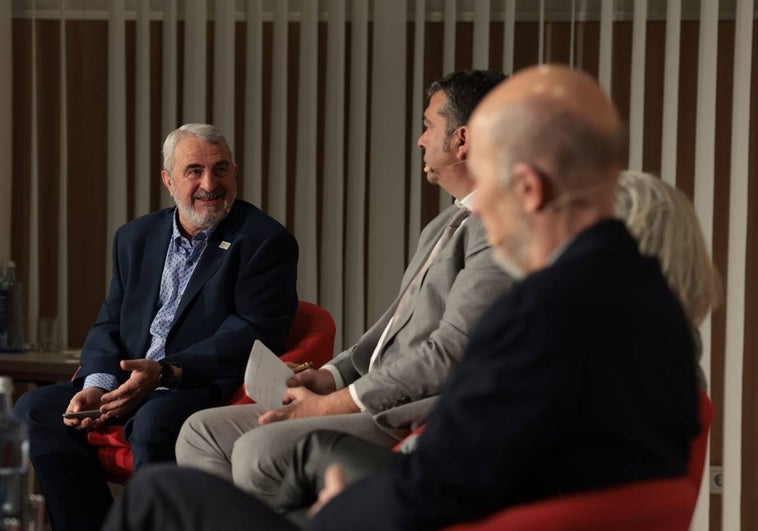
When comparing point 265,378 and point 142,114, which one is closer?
point 265,378

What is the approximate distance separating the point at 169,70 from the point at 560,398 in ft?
13.4

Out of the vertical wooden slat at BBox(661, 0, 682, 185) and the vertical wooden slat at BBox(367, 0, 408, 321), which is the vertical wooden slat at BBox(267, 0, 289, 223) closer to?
the vertical wooden slat at BBox(367, 0, 408, 321)

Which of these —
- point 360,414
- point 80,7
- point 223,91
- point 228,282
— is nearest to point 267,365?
point 360,414

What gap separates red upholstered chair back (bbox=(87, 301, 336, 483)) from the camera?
360 cm

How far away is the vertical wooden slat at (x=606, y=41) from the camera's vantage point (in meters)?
5.09

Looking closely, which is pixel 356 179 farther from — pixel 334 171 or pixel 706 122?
pixel 706 122

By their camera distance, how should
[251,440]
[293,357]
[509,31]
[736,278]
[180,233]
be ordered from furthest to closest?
[509,31] < [736,278] < [180,233] < [293,357] < [251,440]

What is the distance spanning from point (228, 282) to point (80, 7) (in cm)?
218

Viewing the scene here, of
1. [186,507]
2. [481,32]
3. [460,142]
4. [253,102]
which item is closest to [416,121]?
[481,32]

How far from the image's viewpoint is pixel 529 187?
1.62 meters

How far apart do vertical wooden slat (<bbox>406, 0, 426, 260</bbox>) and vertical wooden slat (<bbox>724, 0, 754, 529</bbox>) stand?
131cm

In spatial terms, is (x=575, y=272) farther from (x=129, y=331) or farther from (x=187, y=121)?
(x=187, y=121)

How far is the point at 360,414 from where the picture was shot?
3.03 m

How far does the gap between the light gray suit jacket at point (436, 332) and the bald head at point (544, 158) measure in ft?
4.05
